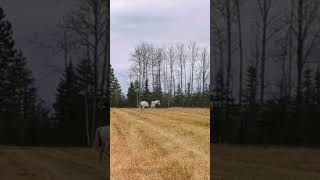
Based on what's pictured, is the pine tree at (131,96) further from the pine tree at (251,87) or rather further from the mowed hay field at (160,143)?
the pine tree at (251,87)

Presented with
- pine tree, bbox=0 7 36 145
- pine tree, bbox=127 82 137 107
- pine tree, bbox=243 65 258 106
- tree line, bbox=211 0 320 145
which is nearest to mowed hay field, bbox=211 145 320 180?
tree line, bbox=211 0 320 145

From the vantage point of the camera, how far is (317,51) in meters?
5.61

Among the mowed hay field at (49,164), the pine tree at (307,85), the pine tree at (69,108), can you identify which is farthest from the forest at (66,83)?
the pine tree at (307,85)

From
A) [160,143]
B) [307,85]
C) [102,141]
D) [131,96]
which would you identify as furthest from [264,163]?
[131,96]

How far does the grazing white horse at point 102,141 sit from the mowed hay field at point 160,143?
5.00 ft

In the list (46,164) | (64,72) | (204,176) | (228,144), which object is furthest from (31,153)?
(204,176)

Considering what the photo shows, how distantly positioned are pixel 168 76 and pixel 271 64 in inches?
260

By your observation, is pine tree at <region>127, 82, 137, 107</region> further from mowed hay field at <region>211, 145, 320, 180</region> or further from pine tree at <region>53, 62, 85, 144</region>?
mowed hay field at <region>211, 145, 320, 180</region>

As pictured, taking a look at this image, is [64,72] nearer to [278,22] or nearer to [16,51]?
[16,51]

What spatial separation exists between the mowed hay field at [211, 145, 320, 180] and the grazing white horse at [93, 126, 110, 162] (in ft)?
4.50

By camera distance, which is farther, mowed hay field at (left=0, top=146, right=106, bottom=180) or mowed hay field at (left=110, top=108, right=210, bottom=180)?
mowed hay field at (left=110, top=108, right=210, bottom=180)

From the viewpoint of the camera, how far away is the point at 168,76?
12211 mm

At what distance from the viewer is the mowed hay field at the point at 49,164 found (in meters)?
5.32

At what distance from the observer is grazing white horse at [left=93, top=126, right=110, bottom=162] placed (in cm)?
556
